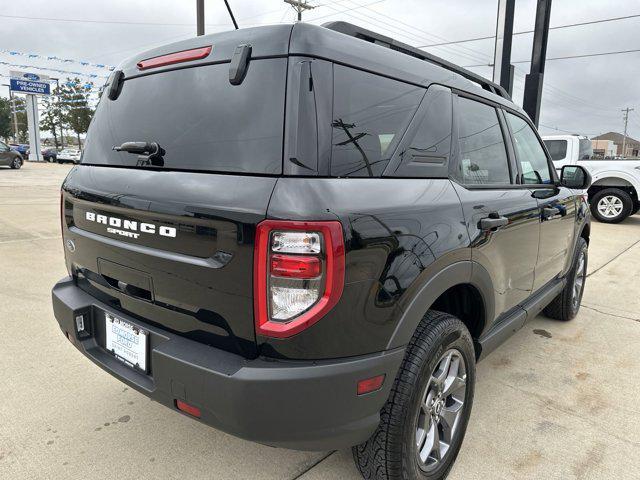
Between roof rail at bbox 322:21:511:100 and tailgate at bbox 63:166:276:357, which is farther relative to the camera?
roof rail at bbox 322:21:511:100

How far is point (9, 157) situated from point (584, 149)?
2438 cm

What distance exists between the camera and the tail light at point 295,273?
1.44 m

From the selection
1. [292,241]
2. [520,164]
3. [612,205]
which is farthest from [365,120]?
[612,205]

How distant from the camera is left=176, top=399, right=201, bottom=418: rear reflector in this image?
1.63 m

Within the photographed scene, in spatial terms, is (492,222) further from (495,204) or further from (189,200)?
(189,200)

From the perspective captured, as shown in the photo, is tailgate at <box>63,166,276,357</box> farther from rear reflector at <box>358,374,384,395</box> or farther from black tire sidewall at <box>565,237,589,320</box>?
black tire sidewall at <box>565,237,589,320</box>

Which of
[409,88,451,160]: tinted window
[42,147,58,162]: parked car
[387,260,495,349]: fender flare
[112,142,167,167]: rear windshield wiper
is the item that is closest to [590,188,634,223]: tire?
[387,260,495,349]: fender flare

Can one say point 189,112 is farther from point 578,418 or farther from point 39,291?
point 39,291

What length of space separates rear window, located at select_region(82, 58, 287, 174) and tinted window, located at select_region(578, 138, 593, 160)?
11563mm

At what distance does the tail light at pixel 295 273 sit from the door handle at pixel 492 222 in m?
0.99

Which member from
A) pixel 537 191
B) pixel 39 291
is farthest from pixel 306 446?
pixel 39 291

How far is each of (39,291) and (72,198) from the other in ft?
8.81

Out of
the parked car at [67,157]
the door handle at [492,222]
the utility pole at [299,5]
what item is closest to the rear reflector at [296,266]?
the door handle at [492,222]

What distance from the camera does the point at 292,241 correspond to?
1.45 metres
